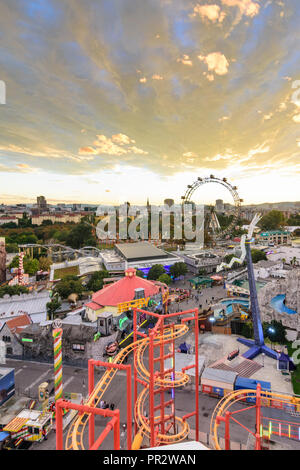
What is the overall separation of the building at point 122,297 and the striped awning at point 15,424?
1113 cm

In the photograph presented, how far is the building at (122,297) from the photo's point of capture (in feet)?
95.1

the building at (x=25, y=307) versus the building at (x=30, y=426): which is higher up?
the building at (x=25, y=307)

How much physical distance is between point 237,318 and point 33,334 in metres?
23.4

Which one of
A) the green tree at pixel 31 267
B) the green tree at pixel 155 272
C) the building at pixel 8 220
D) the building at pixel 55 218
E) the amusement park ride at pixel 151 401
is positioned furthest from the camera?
the building at pixel 55 218

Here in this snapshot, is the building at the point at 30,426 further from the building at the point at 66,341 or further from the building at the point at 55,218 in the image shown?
the building at the point at 55,218

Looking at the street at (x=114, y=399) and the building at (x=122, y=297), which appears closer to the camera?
the street at (x=114, y=399)

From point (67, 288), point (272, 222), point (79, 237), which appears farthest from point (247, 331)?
point (272, 222)

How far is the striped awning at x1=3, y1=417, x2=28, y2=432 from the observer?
632 inches

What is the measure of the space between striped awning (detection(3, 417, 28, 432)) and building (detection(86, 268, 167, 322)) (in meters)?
11.1

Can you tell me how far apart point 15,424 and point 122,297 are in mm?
15755

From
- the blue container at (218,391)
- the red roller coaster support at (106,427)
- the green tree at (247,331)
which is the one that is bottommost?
the blue container at (218,391)

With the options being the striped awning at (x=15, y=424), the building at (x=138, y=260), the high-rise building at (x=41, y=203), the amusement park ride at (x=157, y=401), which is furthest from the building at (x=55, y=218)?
the striped awning at (x=15, y=424)

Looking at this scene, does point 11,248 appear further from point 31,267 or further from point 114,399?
point 114,399
